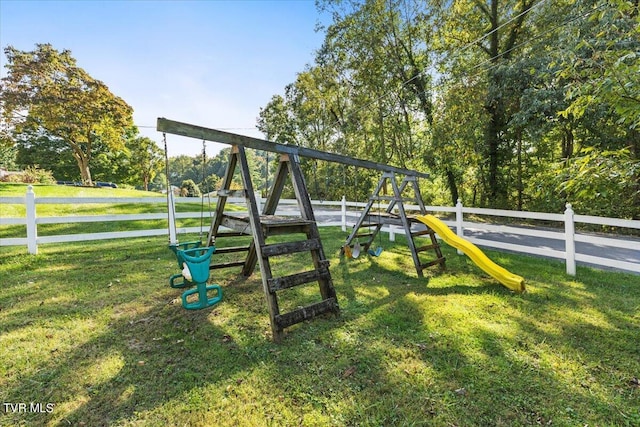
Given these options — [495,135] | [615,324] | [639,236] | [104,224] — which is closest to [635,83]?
[615,324]

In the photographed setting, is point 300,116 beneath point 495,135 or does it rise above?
above

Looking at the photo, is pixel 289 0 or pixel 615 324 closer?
pixel 615 324

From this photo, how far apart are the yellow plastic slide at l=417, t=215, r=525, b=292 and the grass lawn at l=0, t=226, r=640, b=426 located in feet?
0.59

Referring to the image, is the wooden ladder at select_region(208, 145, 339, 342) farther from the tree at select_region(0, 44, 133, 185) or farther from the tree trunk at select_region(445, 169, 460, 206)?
the tree at select_region(0, 44, 133, 185)

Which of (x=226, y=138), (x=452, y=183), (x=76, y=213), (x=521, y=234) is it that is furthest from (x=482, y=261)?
(x=76, y=213)

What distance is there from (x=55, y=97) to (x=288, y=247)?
58.5 ft

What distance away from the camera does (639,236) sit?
800 centimetres

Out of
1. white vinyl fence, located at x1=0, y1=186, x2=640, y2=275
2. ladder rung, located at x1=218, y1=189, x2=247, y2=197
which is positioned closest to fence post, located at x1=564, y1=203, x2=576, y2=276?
white vinyl fence, located at x1=0, y1=186, x2=640, y2=275

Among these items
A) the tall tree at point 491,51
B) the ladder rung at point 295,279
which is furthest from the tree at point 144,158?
the ladder rung at point 295,279

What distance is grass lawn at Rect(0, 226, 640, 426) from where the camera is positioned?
1.85m

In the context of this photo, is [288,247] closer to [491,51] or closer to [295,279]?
[295,279]

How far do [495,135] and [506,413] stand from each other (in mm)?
11876

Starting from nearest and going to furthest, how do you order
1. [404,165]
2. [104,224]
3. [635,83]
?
[635,83] → [104,224] → [404,165]

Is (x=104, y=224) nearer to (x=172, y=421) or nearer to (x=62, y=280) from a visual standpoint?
(x=62, y=280)
